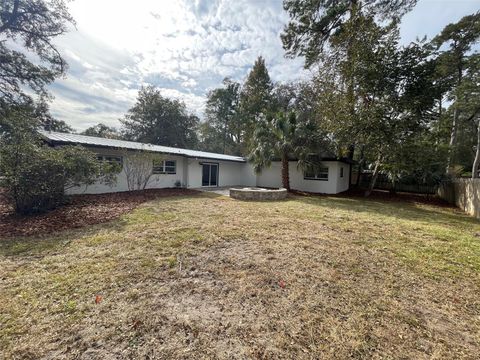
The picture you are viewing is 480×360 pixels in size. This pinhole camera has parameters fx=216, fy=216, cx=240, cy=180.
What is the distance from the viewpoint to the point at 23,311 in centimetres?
240

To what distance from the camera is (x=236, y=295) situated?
2.84m

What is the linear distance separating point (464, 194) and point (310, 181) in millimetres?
7464

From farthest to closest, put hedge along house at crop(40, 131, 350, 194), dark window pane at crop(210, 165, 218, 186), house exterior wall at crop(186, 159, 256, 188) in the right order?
dark window pane at crop(210, 165, 218, 186)
house exterior wall at crop(186, 159, 256, 188)
hedge along house at crop(40, 131, 350, 194)

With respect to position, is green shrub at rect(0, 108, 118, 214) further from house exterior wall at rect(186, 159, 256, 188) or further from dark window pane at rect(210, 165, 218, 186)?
dark window pane at rect(210, 165, 218, 186)

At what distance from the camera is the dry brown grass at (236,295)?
2045mm

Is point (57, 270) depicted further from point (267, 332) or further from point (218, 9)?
point (218, 9)

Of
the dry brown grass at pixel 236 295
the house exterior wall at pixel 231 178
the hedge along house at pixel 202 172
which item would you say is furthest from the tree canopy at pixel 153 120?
the dry brown grass at pixel 236 295

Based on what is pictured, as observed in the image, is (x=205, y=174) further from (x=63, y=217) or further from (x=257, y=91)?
(x=257, y=91)

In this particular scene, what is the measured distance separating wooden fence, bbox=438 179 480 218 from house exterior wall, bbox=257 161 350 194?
568cm

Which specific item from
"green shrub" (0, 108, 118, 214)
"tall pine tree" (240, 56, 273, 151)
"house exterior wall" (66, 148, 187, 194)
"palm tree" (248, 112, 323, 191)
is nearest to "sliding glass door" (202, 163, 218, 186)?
"house exterior wall" (66, 148, 187, 194)

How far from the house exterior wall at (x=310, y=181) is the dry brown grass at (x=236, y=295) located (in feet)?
29.3

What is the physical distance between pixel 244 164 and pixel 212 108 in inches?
696

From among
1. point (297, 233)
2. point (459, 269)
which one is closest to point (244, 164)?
point (297, 233)

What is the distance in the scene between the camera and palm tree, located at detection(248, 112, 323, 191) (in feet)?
40.9
